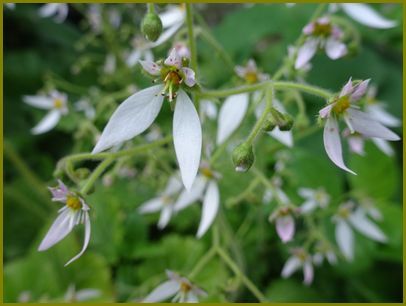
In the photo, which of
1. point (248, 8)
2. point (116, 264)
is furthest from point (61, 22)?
point (116, 264)

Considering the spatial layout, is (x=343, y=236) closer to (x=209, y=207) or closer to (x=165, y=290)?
(x=209, y=207)

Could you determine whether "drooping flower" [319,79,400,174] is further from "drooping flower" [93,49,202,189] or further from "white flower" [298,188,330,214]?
"white flower" [298,188,330,214]

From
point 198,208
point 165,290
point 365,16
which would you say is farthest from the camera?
point 198,208

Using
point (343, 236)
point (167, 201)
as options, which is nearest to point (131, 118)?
point (167, 201)

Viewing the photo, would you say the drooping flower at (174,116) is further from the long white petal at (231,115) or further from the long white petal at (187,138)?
the long white petal at (231,115)

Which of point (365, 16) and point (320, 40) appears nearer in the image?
point (320, 40)

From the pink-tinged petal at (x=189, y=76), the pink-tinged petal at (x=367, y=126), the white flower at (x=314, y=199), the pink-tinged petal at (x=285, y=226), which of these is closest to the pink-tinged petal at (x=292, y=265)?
the white flower at (x=314, y=199)

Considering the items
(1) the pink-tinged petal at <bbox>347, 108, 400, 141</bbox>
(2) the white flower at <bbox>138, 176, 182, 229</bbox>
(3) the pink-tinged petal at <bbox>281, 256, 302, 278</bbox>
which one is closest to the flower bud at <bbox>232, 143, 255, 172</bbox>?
(1) the pink-tinged petal at <bbox>347, 108, 400, 141</bbox>
